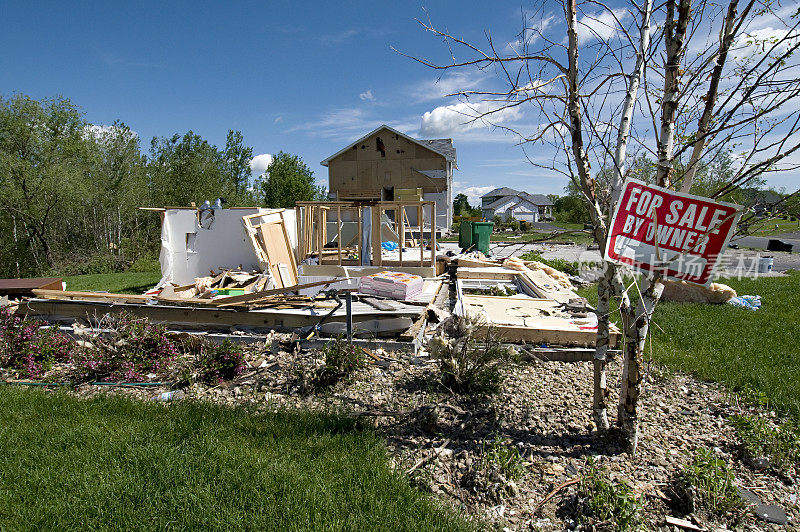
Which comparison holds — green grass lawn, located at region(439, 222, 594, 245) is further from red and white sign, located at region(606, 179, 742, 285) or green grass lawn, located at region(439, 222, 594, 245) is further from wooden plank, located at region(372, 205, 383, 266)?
wooden plank, located at region(372, 205, 383, 266)

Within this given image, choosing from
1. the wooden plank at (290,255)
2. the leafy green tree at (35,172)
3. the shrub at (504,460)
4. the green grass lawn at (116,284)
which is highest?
the leafy green tree at (35,172)

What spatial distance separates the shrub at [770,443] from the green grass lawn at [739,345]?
510 mm

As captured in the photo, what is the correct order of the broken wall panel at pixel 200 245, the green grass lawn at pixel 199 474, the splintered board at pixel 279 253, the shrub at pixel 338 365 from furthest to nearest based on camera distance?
1. the broken wall panel at pixel 200 245
2. the splintered board at pixel 279 253
3. the shrub at pixel 338 365
4. the green grass lawn at pixel 199 474

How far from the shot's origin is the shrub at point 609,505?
2.33m

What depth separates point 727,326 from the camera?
6.45 metres

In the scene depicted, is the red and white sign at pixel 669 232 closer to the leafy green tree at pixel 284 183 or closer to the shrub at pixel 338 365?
the shrub at pixel 338 365

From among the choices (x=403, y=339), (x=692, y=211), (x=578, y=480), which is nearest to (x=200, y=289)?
(x=403, y=339)

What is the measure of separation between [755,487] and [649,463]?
58cm

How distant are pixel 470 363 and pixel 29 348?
17.0ft

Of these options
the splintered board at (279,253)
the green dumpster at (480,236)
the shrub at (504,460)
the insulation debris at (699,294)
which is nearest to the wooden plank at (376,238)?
the splintered board at (279,253)

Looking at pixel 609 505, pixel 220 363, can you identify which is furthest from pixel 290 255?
pixel 609 505

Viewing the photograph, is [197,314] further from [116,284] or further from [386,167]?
[386,167]

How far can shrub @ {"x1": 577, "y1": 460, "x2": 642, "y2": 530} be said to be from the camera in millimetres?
2334

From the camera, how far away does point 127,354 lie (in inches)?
187
